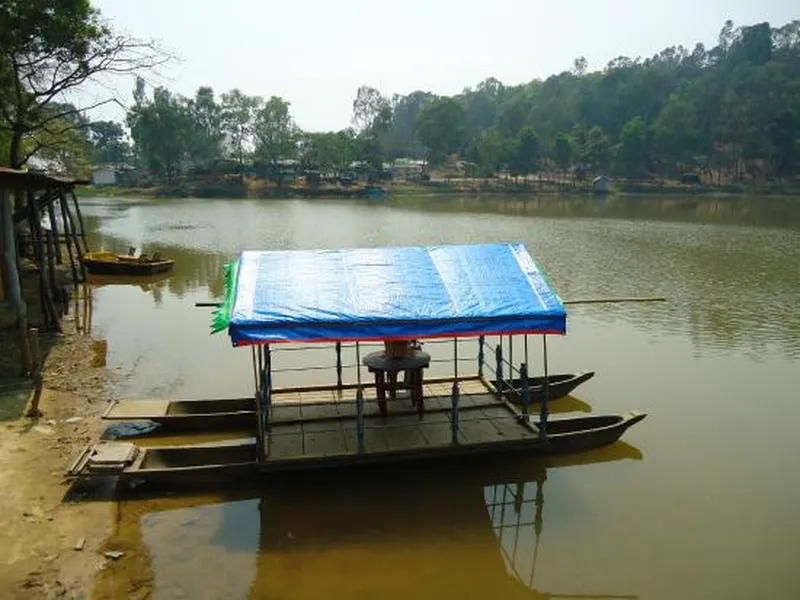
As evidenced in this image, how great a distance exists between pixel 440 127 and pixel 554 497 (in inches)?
3448

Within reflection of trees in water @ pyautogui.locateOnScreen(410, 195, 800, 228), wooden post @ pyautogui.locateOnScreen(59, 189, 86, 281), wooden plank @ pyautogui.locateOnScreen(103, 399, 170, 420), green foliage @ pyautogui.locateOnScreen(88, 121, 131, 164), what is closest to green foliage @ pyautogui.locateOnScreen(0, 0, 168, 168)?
wooden post @ pyautogui.locateOnScreen(59, 189, 86, 281)

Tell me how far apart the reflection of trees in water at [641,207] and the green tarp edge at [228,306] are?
4239 cm

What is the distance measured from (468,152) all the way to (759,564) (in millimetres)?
89550

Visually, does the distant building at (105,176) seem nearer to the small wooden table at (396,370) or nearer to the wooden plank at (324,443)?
the small wooden table at (396,370)

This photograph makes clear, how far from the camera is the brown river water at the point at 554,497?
7023 millimetres

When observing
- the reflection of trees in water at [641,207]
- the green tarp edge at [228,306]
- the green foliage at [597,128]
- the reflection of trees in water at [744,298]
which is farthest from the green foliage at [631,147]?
the green tarp edge at [228,306]

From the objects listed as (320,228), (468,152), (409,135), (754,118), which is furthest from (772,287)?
(409,135)

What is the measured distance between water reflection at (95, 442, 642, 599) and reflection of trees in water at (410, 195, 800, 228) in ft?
135

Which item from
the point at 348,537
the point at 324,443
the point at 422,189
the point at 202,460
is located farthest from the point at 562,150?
the point at 348,537

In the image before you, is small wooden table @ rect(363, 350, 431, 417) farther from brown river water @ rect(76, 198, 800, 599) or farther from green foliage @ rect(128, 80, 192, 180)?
green foliage @ rect(128, 80, 192, 180)

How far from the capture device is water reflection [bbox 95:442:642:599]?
6793 millimetres

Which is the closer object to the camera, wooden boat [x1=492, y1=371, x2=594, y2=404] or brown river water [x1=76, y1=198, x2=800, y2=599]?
brown river water [x1=76, y1=198, x2=800, y2=599]

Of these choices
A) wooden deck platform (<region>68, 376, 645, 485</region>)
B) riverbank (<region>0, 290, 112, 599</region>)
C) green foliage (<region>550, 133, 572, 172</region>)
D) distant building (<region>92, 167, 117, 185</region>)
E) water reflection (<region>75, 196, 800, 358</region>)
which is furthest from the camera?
distant building (<region>92, 167, 117, 185</region>)

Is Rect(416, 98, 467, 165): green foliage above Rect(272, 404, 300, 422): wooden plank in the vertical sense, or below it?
above
